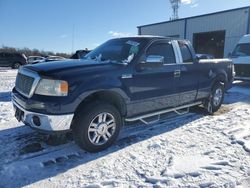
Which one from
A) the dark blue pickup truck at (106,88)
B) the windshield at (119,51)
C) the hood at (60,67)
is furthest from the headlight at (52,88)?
the windshield at (119,51)

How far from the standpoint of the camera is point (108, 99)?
4.08 meters

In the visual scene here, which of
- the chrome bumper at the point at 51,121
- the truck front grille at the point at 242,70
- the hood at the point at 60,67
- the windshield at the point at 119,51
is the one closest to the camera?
the chrome bumper at the point at 51,121

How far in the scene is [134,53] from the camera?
172 inches

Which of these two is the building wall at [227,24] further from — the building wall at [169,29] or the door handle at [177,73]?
the door handle at [177,73]

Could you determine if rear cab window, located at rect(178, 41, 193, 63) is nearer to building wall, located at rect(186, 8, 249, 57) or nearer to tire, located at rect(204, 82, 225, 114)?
tire, located at rect(204, 82, 225, 114)

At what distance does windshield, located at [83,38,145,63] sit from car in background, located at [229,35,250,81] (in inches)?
344

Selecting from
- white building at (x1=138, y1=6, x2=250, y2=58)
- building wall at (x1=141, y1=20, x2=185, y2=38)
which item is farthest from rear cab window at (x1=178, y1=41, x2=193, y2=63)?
building wall at (x1=141, y1=20, x2=185, y2=38)

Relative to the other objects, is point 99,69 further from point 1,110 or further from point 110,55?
point 1,110

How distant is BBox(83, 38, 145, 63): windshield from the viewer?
4.41m

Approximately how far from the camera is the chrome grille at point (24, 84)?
12.1 ft

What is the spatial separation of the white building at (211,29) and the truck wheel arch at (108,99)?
1840 cm

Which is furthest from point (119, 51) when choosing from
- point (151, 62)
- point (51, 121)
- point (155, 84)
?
point (51, 121)

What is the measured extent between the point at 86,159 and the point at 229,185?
2000mm

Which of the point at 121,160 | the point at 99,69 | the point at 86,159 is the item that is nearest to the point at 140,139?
the point at 121,160
